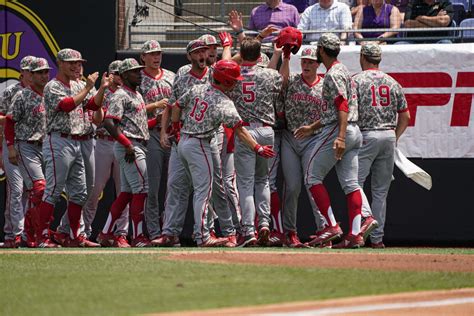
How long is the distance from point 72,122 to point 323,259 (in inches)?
146

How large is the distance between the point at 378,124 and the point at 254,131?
1.29 m

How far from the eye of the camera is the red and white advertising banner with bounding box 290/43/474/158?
11.8m

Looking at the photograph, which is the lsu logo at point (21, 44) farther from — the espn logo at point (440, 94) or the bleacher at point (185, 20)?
the espn logo at point (440, 94)

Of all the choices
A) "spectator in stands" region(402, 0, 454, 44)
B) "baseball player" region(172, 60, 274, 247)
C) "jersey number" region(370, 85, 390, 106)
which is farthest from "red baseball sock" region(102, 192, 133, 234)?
"spectator in stands" region(402, 0, 454, 44)

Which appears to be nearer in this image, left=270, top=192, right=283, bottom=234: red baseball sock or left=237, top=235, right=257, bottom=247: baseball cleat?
left=237, top=235, right=257, bottom=247: baseball cleat

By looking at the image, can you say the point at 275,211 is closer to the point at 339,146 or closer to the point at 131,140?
the point at 339,146

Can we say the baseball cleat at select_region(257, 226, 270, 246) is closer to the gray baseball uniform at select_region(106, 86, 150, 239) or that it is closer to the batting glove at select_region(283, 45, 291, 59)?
the gray baseball uniform at select_region(106, 86, 150, 239)

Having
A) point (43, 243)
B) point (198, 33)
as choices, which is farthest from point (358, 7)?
point (43, 243)

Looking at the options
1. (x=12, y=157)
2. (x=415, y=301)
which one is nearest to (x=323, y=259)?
(x=415, y=301)

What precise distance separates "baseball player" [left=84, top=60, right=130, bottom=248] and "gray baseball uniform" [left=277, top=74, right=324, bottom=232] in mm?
1838

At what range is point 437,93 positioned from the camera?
1186 cm

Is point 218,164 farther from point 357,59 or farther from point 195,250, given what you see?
point 357,59

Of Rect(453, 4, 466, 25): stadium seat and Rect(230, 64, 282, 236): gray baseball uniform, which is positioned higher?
Rect(453, 4, 466, 25): stadium seat

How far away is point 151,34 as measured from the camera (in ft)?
41.1
